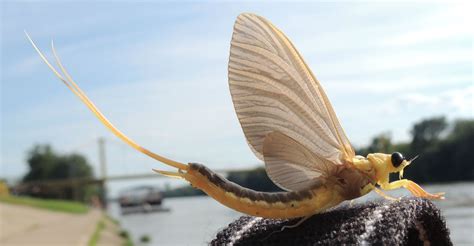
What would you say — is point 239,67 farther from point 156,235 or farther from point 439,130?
point 439,130

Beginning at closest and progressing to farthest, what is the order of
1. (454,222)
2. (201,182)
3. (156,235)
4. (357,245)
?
(357,245) → (201,182) → (454,222) → (156,235)

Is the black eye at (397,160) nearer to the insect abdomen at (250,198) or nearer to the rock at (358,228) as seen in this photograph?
the rock at (358,228)

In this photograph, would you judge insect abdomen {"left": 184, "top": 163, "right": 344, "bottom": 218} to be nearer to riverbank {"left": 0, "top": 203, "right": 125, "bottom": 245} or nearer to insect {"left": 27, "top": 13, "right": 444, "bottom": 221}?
insect {"left": 27, "top": 13, "right": 444, "bottom": 221}

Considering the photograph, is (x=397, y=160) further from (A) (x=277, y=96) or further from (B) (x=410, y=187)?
(A) (x=277, y=96)

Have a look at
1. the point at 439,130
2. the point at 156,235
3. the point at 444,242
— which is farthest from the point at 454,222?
the point at 439,130

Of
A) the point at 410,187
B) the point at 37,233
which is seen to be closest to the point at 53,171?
the point at 37,233

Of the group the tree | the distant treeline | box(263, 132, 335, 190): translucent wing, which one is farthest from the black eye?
the tree

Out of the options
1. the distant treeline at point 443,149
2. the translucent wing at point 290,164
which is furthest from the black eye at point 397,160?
the distant treeline at point 443,149

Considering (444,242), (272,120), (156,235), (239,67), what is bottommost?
(156,235)
